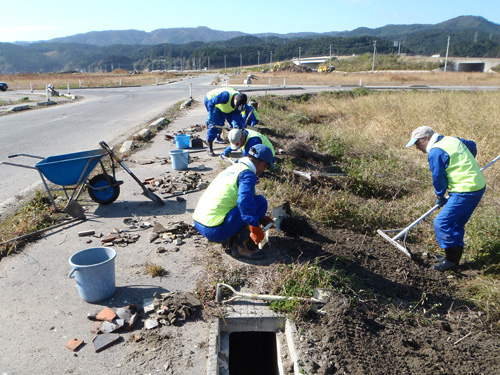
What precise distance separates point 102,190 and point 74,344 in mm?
3305

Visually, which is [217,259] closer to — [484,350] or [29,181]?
[484,350]

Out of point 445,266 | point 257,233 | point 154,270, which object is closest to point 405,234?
point 445,266

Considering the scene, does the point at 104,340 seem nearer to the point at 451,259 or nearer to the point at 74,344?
the point at 74,344

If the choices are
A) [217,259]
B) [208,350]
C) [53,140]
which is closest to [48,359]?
[208,350]

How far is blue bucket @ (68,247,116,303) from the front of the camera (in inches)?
132

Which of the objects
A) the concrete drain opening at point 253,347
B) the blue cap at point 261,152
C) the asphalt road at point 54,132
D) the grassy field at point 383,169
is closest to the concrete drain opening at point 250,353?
the concrete drain opening at point 253,347

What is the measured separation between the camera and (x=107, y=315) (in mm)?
3287

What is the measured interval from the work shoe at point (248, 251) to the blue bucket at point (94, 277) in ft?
4.53

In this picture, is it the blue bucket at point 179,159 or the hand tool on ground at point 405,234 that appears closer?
the hand tool on ground at point 405,234

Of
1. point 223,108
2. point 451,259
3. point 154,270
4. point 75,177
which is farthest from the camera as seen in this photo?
point 223,108

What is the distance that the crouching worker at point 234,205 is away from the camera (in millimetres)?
3932

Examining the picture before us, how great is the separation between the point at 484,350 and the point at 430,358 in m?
0.57

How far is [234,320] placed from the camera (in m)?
3.34

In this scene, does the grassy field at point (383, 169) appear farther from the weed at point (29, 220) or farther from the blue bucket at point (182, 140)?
the blue bucket at point (182, 140)
